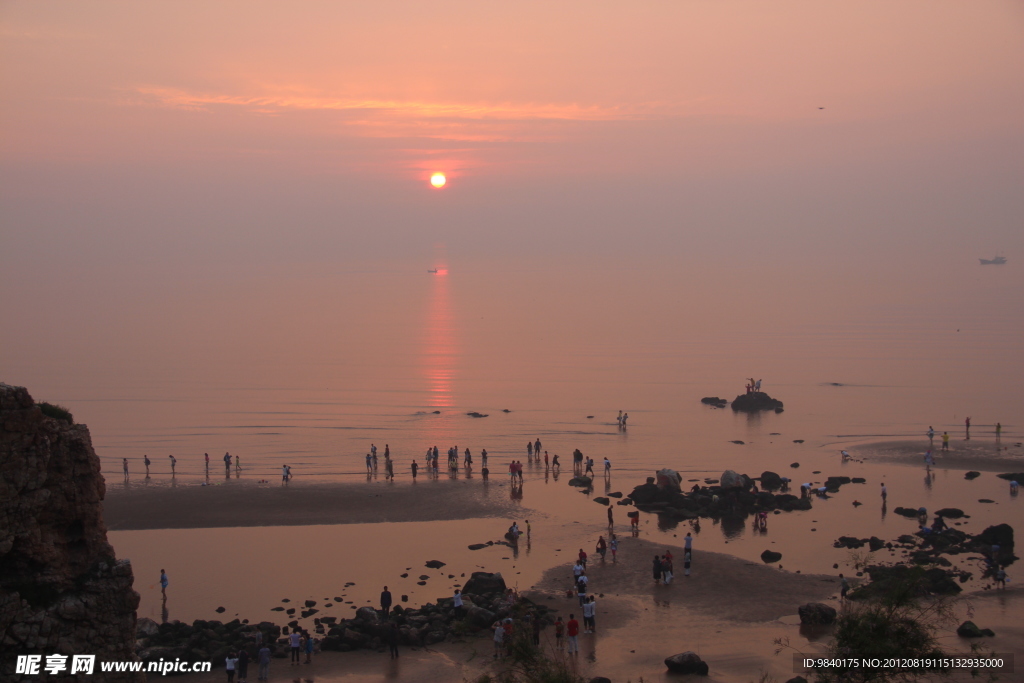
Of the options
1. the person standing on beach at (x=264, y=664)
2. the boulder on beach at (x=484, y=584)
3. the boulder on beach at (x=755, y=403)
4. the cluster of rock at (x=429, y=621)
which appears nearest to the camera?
the person standing on beach at (x=264, y=664)

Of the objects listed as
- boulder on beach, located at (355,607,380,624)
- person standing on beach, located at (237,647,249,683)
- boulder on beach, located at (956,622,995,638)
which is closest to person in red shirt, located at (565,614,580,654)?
boulder on beach, located at (355,607,380,624)

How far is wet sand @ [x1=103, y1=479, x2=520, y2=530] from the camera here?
3784cm

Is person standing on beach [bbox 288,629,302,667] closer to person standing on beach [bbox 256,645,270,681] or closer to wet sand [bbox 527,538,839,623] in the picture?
person standing on beach [bbox 256,645,270,681]

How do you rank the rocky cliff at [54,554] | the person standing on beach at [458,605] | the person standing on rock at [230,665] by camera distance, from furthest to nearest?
the person standing on beach at [458,605] → the person standing on rock at [230,665] → the rocky cliff at [54,554]

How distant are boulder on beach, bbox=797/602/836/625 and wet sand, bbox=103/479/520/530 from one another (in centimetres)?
1575

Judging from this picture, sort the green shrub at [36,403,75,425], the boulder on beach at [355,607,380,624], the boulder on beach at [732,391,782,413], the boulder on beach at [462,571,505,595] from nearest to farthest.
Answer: the green shrub at [36,403,75,425] < the boulder on beach at [355,607,380,624] < the boulder on beach at [462,571,505,595] < the boulder on beach at [732,391,782,413]

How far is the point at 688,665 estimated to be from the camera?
22938 millimetres

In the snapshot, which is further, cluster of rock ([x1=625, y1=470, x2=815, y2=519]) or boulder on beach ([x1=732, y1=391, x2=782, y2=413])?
boulder on beach ([x1=732, y1=391, x2=782, y2=413])

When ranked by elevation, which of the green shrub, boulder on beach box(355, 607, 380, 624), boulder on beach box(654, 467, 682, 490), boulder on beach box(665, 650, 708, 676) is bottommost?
boulder on beach box(665, 650, 708, 676)

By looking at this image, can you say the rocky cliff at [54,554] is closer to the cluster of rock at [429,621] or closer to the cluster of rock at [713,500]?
the cluster of rock at [429,621]

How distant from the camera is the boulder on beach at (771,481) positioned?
1616 inches

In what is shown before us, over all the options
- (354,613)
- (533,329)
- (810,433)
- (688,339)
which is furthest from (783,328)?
(354,613)

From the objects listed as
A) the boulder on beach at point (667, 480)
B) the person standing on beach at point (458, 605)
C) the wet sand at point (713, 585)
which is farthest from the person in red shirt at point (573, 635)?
the boulder on beach at point (667, 480)

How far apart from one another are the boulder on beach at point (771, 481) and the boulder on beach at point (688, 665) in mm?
19459
